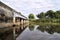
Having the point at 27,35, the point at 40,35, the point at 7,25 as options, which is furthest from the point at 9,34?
the point at 7,25

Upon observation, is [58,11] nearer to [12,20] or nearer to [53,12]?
[53,12]

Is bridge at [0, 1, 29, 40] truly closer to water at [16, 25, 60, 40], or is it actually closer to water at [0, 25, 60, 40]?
water at [0, 25, 60, 40]

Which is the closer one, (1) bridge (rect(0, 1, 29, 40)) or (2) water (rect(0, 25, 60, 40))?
(2) water (rect(0, 25, 60, 40))

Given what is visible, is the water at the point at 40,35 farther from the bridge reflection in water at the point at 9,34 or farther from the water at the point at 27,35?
the bridge reflection in water at the point at 9,34

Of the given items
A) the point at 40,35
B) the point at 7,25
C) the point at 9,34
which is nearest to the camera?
the point at 9,34

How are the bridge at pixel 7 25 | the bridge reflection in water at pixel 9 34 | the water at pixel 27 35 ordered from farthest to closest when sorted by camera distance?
the bridge at pixel 7 25 < the water at pixel 27 35 < the bridge reflection in water at pixel 9 34

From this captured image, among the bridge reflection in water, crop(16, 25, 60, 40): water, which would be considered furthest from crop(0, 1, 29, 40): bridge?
crop(16, 25, 60, 40): water

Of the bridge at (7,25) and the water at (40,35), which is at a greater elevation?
the bridge at (7,25)

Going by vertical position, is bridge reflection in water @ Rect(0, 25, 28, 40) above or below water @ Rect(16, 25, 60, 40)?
above

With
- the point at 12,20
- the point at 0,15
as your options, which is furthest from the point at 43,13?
the point at 0,15

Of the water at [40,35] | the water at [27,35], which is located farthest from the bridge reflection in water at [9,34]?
the water at [40,35]

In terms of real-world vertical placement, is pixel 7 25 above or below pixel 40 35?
above

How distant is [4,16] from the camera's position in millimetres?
28891

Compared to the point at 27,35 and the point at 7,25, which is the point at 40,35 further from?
the point at 7,25
